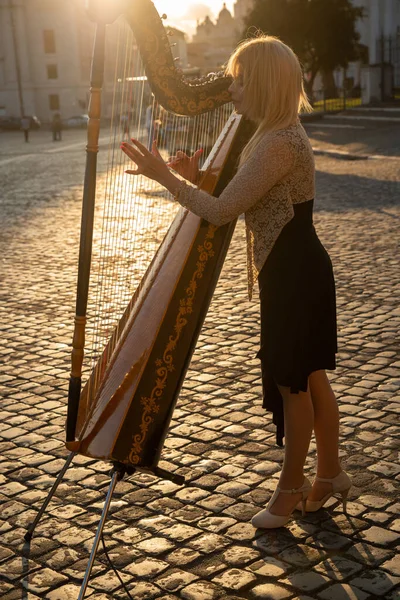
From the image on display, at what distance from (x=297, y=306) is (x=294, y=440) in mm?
570

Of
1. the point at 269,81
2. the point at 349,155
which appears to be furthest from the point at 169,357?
the point at 349,155

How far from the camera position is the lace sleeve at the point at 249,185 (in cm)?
347

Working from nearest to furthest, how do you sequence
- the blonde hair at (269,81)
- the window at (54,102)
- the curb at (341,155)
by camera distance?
the blonde hair at (269,81) → the curb at (341,155) → the window at (54,102)

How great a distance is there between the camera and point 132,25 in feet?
11.1

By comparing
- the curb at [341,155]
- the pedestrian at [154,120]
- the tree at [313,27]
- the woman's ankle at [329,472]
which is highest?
the tree at [313,27]

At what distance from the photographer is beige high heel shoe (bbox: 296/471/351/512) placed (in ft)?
13.1

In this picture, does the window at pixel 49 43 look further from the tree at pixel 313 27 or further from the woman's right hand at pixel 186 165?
the woman's right hand at pixel 186 165

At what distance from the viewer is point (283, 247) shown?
3.61 m

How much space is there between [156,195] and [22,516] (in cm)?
166

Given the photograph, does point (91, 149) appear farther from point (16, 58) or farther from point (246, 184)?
point (16, 58)

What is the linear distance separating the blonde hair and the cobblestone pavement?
1.54m

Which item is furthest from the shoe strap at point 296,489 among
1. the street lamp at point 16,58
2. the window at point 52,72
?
the window at point 52,72

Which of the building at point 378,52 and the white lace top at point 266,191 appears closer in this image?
the white lace top at point 266,191

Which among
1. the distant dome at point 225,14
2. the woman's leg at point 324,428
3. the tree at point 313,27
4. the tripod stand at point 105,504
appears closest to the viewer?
the tripod stand at point 105,504
